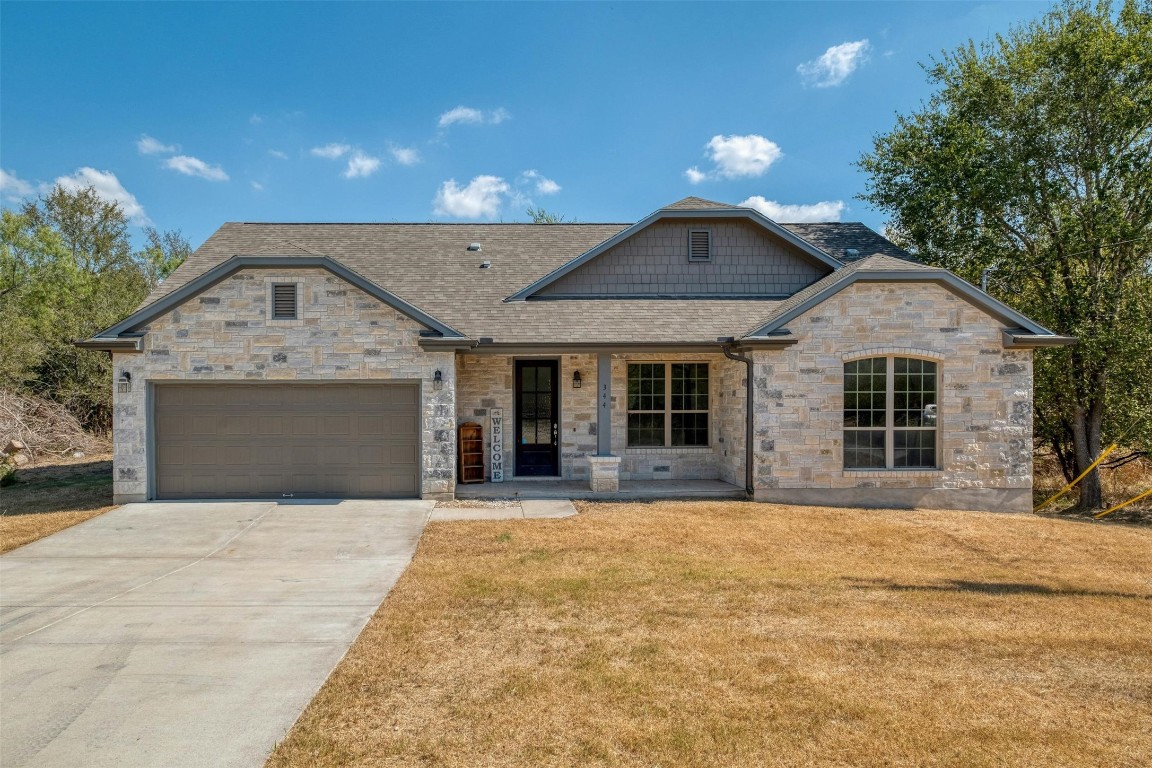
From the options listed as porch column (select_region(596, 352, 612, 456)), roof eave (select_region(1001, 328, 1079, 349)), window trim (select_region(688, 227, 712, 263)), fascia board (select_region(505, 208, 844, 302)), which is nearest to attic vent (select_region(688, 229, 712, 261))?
window trim (select_region(688, 227, 712, 263))

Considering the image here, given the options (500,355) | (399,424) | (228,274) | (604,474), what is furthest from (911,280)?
(228,274)

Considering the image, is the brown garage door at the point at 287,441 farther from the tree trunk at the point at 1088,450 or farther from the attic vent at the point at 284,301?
the tree trunk at the point at 1088,450

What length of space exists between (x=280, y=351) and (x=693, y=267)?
845 cm

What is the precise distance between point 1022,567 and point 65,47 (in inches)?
890

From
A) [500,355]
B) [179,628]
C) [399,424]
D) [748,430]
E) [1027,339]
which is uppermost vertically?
[1027,339]

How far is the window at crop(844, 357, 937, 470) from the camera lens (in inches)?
434

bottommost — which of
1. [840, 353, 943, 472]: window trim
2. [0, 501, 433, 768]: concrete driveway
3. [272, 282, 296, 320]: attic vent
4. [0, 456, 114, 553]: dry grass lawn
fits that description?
[0, 501, 433, 768]: concrete driveway

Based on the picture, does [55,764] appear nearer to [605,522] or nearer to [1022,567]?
[605,522]

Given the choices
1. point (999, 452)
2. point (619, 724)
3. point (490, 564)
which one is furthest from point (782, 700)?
point (999, 452)

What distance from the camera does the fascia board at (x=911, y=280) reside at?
1070 cm

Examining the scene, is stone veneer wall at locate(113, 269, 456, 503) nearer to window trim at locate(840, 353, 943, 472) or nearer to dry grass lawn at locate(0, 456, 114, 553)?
dry grass lawn at locate(0, 456, 114, 553)

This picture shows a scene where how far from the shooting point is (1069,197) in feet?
47.4

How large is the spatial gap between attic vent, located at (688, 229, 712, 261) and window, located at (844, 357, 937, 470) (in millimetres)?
4023

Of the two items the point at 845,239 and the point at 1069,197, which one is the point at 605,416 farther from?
the point at 1069,197
